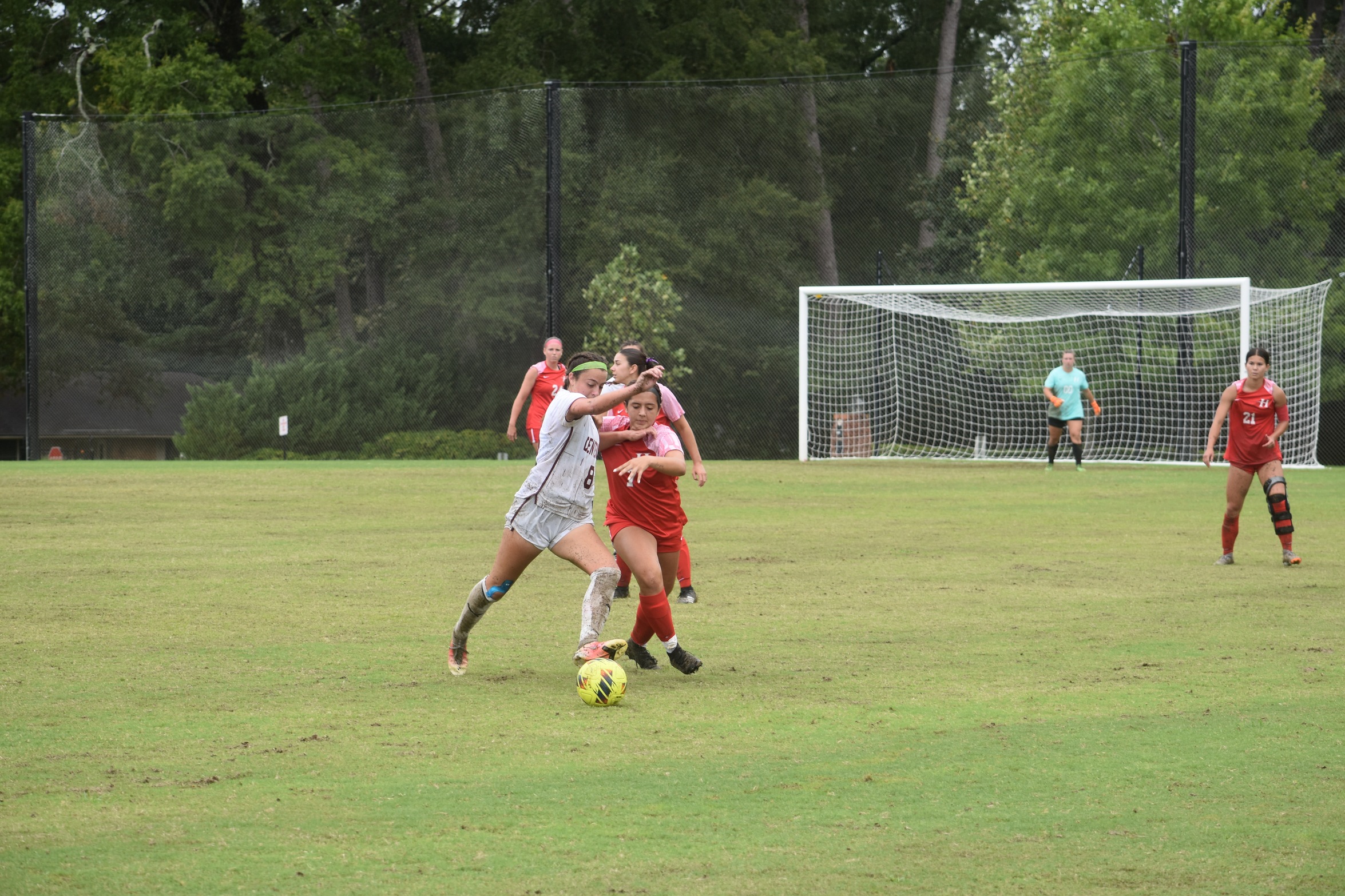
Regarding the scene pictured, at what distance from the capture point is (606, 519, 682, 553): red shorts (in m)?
8.62

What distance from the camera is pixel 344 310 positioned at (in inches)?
1270

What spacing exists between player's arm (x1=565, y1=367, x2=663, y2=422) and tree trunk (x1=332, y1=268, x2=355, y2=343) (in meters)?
24.8

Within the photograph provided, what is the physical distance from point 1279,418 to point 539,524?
8.11 m

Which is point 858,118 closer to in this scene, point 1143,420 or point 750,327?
point 750,327

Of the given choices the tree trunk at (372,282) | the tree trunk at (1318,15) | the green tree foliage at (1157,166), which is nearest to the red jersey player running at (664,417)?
the green tree foliage at (1157,166)

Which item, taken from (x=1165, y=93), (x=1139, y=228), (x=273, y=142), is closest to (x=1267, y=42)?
(x=1165, y=93)

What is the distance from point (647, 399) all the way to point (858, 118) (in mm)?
25198

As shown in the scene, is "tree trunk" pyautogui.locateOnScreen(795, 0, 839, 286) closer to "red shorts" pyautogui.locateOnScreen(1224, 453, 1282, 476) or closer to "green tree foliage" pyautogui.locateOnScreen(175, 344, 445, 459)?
"green tree foliage" pyautogui.locateOnScreen(175, 344, 445, 459)

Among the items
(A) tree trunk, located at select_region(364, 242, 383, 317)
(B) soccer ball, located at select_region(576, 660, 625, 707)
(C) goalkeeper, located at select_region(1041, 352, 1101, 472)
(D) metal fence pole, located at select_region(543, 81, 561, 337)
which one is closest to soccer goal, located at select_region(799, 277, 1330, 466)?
(C) goalkeeper, located at select_region(1041, 352, 1101, 472)

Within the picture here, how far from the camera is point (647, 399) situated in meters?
8.47

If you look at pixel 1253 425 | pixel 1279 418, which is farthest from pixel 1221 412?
pixel 1279 418

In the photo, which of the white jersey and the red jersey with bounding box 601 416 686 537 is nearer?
the white jersey

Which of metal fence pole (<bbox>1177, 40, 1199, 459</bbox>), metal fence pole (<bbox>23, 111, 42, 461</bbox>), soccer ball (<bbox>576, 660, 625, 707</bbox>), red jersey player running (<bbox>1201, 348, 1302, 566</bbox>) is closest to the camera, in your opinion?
soccer ball (<bbox>576, 660, 625, 707</bbox>)

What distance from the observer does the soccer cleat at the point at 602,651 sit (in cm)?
790
